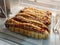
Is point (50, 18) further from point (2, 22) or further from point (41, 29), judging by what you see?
point (2, 22)

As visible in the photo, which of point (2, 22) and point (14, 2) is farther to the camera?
point (14, 2)

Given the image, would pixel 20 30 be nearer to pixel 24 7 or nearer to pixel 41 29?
pixel 41 29

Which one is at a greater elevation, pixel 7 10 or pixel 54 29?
pixel 7 10

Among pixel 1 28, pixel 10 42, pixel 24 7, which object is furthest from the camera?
pixel 24 7

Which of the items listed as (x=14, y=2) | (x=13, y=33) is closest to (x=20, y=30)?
(x=13, y=33)

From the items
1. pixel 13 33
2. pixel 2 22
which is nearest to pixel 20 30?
pixel 13 33

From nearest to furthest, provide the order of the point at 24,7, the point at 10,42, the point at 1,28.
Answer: the point at 10,42 → the point at 1,28 → the point at 24,7
